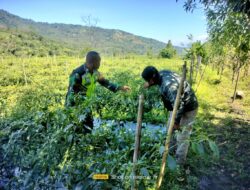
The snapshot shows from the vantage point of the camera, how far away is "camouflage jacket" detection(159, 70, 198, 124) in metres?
3.44

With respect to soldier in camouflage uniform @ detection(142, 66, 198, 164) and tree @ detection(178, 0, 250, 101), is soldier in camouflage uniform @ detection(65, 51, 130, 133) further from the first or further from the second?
tree @ detection(178, 0, 250, 101)

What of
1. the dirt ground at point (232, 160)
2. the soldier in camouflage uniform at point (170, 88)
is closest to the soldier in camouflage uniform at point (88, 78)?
the soldier in camouflage uniform at point (170, 88)

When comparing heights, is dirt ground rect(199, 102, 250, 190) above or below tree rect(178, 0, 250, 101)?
below

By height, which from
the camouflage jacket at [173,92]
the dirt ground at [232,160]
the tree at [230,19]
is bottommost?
the dirt ground at [232,160]

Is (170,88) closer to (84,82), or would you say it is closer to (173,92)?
(173,92)

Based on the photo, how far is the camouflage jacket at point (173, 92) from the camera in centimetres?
344

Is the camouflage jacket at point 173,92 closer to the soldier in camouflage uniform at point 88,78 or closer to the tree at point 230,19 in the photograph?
the soldier in camouflage uniform at point 88,78

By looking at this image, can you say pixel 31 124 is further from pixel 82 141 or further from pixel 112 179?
pixel 112 179

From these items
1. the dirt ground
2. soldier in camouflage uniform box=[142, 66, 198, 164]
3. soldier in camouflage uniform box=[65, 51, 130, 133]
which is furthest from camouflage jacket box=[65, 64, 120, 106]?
the dirt ground

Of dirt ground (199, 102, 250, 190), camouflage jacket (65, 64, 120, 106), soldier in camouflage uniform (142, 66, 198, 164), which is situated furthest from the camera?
dirt ground (199, 102, 250, 190)

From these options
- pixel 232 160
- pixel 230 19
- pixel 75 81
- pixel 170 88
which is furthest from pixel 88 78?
pixel 230 19

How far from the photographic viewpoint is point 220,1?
644cm

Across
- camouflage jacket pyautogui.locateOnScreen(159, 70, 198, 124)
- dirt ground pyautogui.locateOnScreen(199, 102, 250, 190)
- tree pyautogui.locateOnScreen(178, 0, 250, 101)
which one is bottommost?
dirt ground pyautogui.locateOnScreen(199, 102, 250, 190)

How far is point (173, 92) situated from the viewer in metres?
3.43
